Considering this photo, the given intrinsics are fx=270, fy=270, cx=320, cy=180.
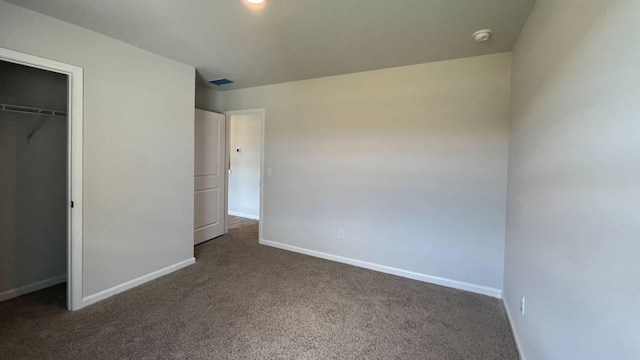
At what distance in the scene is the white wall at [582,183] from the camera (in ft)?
2.67

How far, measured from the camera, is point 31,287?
8.73 ft

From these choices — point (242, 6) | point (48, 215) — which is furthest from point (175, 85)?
point (48, 215)

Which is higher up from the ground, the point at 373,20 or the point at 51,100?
the point at 373,20


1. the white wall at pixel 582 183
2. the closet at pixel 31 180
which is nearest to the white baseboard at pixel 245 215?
the closet at pixel 31 180

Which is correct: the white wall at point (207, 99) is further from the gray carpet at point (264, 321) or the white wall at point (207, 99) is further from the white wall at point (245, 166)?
the gray carpet at point (264, 321)

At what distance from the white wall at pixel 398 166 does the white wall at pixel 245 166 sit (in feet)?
5.95

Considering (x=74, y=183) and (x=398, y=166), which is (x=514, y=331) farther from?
(x=74, y=183)

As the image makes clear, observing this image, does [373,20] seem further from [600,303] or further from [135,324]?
[135,324]

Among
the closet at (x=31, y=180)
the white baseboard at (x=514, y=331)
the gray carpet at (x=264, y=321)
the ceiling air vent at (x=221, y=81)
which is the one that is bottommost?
the gray carpet at (x=264, y=321)

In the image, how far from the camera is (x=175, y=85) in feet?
10.2

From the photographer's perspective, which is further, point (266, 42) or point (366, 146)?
point (366, 146)

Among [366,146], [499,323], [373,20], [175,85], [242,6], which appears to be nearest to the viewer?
[242,6]

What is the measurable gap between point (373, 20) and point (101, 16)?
2.16 m

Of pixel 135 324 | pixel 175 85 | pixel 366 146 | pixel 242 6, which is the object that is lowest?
pixel 135 324
